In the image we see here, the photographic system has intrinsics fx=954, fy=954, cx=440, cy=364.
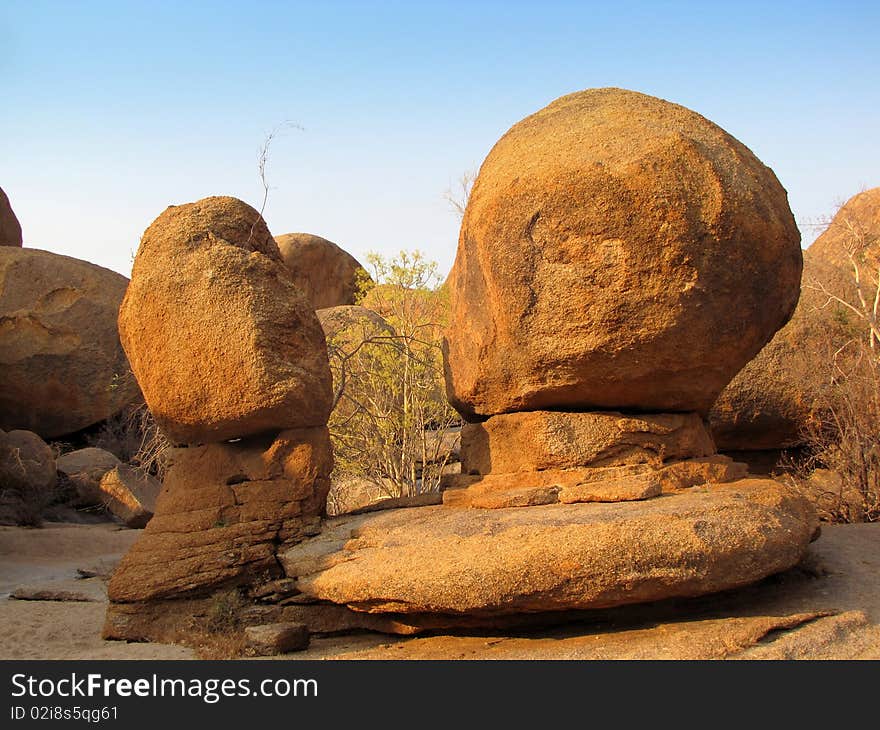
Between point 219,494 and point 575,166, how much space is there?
9.56 feet

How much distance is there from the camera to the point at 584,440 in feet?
19.2

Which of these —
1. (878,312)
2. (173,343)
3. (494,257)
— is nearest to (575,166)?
(494,257)

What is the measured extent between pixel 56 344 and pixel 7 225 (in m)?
5.32

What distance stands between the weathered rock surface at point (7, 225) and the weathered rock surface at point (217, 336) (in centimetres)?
1393

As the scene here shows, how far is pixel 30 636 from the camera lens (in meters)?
5.91

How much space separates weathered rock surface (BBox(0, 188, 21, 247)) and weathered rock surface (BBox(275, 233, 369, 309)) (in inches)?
208

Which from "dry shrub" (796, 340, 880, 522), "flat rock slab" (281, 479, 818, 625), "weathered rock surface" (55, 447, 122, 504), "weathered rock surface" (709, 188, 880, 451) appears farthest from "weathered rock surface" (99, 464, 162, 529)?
"dry shrub" (796, 340, 880, 522)

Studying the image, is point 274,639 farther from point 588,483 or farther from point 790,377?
point 790,377

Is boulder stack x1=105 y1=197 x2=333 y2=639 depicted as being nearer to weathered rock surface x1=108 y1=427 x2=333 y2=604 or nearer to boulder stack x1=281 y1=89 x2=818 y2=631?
weathered rock surface x1=108 y1=427 x2=333 y2=604

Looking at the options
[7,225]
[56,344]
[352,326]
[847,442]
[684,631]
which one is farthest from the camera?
[7,225]

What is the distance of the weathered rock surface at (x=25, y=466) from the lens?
39.9 ft

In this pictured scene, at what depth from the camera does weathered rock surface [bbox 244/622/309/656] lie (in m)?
5.14

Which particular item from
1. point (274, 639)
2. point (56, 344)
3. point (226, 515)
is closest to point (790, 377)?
point (226, 515)
